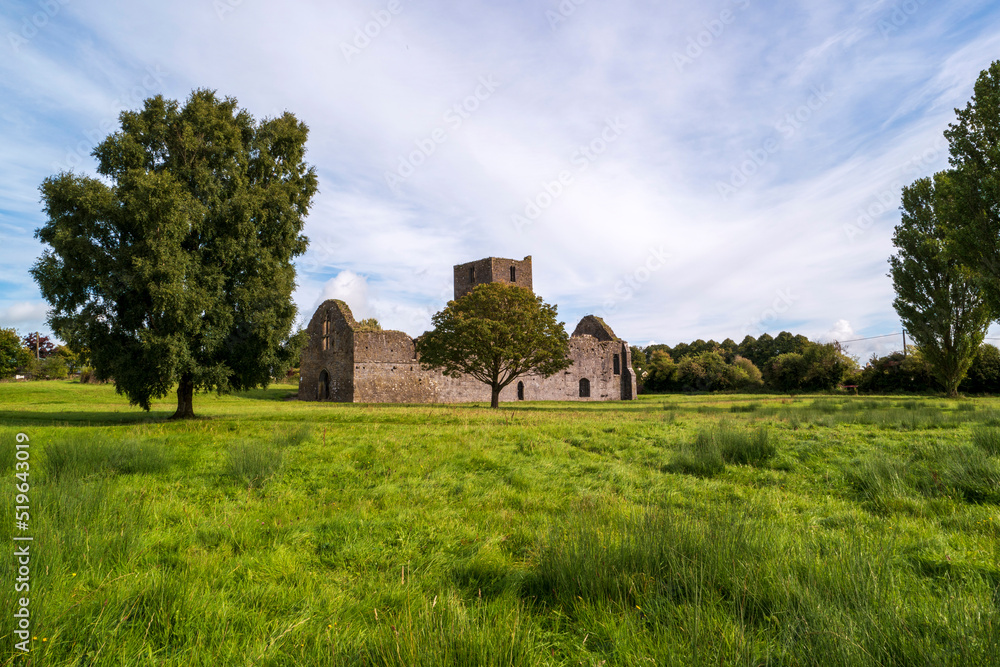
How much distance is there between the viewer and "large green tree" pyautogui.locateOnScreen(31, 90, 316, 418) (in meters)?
13.9

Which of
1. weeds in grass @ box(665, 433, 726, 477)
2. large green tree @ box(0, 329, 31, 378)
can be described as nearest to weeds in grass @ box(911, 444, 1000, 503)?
weeds in grass @ box(665, 433, 726, 477)

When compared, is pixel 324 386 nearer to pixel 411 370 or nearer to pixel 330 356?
pixel 330 356

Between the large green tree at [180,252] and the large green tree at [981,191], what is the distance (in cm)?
2599

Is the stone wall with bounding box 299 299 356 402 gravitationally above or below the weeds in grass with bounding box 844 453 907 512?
above

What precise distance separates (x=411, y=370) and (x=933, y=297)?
3285cm

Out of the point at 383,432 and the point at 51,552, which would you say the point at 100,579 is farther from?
the point at 383,432

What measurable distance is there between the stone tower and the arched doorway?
12837mm

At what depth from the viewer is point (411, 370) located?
32750 millimetres

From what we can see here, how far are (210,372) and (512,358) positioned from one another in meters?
13.4

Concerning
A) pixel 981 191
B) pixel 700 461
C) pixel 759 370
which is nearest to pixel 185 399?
pixel 700 461

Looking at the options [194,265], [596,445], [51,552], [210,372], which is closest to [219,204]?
[194,265]

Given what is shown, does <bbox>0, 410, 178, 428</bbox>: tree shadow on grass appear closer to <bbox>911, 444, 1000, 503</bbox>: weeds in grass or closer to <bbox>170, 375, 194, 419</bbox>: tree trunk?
<bbox>170, 375, 194, 419</bbox>: tree trunk

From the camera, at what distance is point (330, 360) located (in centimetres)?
3253

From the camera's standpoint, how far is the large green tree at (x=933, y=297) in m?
Answer: 28.6
